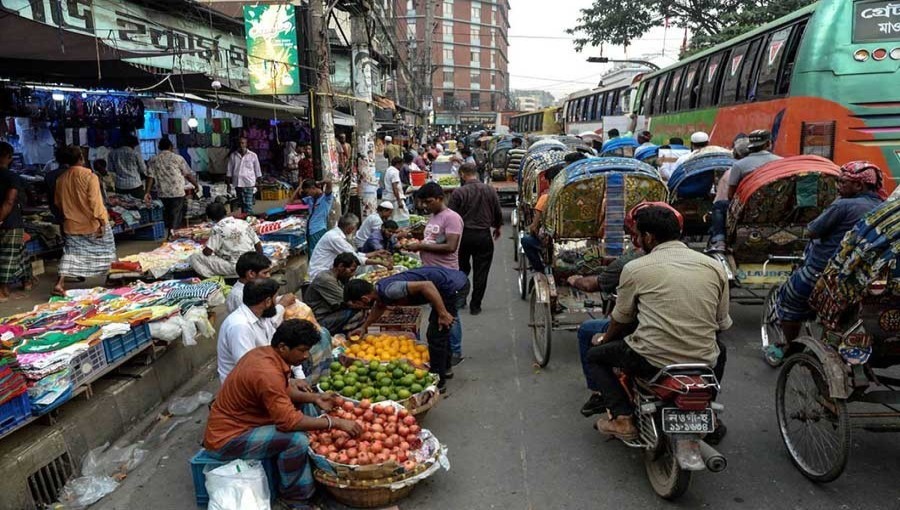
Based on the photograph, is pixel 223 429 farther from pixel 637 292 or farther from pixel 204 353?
pixel 204 353

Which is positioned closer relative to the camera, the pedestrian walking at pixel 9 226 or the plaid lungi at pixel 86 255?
the pedestrian walking at pixel 9 226

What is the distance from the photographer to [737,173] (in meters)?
6.82

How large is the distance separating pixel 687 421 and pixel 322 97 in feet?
23.9

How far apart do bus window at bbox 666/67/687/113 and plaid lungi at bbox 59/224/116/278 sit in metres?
Answer: 12.8

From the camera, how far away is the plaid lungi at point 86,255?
7.63m

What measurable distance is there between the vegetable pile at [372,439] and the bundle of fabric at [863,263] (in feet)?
9.43

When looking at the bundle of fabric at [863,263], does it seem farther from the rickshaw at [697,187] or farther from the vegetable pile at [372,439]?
the rickshaw at [697,187]

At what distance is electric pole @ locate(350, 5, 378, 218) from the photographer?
37.4 feet

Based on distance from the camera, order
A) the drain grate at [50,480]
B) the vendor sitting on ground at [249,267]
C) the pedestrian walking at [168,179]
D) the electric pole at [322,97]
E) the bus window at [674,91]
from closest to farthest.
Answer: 1. the drain grate at [50,480]
2. the vendor sitting on ground at [249,267]
3. the electric pole at [322,97]
4. the pedestrian walking at [168,179]
5. the bus window at [674,91]

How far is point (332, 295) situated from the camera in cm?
631

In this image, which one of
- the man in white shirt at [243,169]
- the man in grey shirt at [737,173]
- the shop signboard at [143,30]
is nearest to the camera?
the man in grey shirt at [737,173]

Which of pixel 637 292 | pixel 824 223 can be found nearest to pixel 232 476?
pixel 637 292

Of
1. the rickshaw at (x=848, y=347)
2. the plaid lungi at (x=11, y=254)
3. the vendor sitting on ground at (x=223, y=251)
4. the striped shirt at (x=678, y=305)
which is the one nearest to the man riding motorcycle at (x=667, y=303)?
the striped shirt at (x=678, y=305)

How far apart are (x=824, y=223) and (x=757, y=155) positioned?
2.47m
